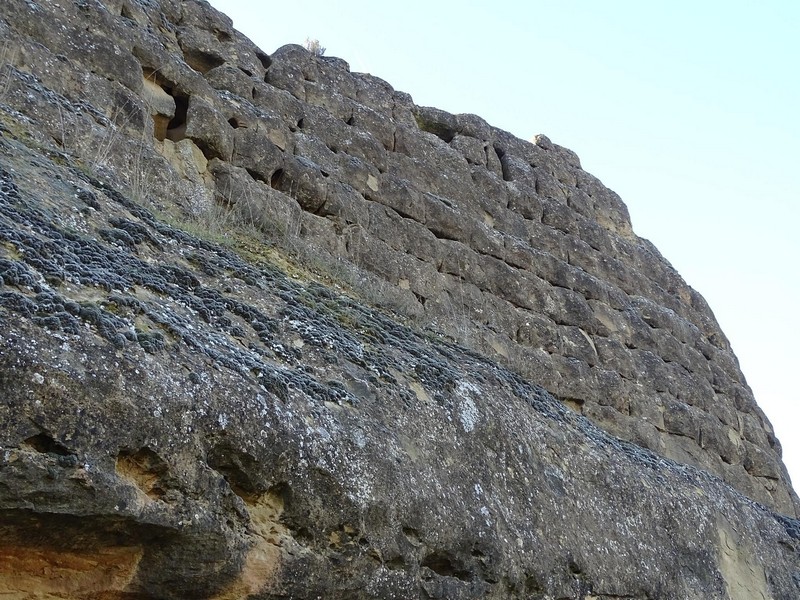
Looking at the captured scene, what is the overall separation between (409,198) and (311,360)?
3.96 metres

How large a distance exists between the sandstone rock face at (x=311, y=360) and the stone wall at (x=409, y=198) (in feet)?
0.10

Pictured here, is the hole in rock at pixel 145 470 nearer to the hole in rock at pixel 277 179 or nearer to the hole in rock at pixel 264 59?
the hole in rock at pixel 277 179

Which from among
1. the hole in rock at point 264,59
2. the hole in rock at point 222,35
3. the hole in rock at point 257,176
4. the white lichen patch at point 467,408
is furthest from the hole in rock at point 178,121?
the white lichen patch at point 467,408

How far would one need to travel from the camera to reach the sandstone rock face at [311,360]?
319cm

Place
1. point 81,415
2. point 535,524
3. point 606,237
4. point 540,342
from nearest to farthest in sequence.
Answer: point 81,415 → point 535,524 → point 540,342 → point 606,237

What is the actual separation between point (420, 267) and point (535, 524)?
3.25 meters

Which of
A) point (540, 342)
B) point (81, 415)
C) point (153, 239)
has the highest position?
point (540, 342)

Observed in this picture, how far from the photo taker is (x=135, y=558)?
10.7ft

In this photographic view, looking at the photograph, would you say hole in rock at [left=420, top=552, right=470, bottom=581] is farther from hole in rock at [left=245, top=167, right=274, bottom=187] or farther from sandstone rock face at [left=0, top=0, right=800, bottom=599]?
hole in rock at [left=245, top=167, right=274, bottom=187]

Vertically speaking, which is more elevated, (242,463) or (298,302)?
(298,302)

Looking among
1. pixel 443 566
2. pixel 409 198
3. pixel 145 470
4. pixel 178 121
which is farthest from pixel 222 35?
pixel 145 470

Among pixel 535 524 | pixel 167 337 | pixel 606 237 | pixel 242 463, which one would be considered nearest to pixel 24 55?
pixel 167 337

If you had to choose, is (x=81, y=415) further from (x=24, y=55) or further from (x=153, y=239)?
(x=24, y=55)

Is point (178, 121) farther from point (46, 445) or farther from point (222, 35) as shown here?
point (46, 445)
